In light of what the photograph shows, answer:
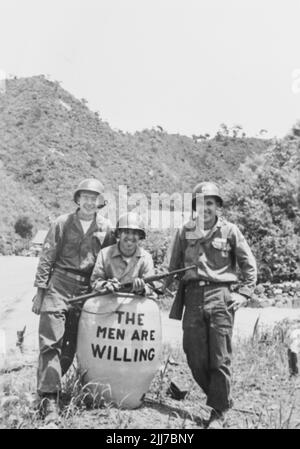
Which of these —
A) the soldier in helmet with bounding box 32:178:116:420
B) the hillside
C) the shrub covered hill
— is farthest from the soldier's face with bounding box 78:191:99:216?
the hillside

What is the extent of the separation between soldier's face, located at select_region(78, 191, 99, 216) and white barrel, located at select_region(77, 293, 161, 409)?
79 centimetres

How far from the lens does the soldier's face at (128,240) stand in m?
4.85

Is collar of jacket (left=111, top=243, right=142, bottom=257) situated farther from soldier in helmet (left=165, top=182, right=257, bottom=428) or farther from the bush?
the bush

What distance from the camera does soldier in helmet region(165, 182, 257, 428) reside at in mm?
4641

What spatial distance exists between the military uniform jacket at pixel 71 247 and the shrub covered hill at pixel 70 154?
4960 centimetres

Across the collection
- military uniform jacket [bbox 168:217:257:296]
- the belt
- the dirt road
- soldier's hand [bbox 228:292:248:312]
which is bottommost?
the dirt road

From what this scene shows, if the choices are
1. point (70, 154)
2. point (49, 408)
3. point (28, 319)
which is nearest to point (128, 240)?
point (49, 408)

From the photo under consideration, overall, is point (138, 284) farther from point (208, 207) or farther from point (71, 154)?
point (71, 154)

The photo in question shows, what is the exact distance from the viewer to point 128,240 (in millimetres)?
4855

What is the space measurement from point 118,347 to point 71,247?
0.95m

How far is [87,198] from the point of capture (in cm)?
505

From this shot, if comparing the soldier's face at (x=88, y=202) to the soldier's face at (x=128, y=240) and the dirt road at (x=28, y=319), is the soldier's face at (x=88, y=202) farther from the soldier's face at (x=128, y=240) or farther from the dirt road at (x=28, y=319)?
the dirt road at (x=28, y=319)
